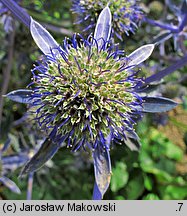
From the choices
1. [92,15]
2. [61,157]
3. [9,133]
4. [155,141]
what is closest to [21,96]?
[92,15]

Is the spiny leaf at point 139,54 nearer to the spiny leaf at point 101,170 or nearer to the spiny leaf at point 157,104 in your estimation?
the spiny leaf at point 157,104

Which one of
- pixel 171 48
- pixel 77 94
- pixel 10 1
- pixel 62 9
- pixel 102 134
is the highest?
pixel 62 9

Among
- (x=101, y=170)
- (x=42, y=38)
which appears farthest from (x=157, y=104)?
(x=42, y=38)

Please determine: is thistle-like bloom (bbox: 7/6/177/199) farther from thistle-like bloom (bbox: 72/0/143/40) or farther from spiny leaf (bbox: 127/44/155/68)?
thistle-like bloom (bbox: 72/0/143/40)

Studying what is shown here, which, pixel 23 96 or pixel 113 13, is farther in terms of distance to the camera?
pixel 113 13

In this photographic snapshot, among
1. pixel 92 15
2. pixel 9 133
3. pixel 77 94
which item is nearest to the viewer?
pixel 77 94

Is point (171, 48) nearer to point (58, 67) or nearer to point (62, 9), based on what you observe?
point (62, 9)

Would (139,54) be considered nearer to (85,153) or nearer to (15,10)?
(15,10)
